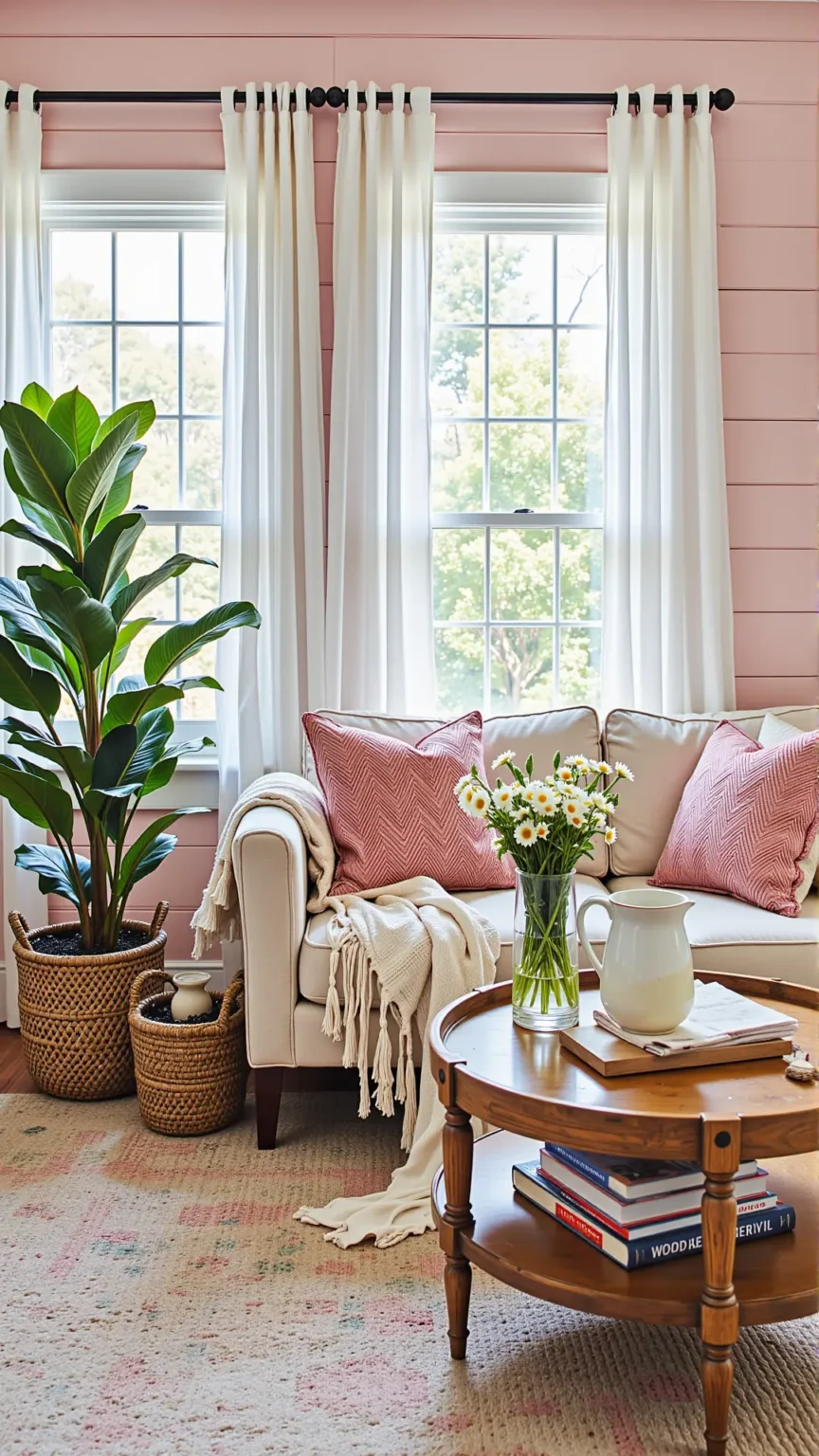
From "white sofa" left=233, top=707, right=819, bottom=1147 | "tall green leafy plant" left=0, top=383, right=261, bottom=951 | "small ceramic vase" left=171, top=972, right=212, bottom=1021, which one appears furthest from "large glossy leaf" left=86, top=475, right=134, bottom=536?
"small ceramic vase" left=171, top=972, right=212, bottom=1021

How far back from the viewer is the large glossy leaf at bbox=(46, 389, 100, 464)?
296 cm

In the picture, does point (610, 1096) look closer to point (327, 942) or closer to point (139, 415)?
point (327, 942)

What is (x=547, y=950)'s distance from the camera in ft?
6.10

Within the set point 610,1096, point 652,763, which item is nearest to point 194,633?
point 652,763

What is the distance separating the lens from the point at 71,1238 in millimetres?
2205

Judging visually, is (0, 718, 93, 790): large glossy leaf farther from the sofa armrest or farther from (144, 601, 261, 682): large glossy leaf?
the sofa armrest

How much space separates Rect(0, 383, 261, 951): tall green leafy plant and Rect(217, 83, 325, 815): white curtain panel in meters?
0.39

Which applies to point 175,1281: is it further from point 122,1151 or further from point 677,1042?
point 677,1042

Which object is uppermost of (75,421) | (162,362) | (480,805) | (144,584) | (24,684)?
(162,362)

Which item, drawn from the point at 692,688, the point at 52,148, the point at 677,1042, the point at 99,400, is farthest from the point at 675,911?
the point at 52,148

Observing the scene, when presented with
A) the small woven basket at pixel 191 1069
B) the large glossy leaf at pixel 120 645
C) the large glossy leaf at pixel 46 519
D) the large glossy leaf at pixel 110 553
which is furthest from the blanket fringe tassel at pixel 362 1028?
the large glossy leaf at pixel 46 519

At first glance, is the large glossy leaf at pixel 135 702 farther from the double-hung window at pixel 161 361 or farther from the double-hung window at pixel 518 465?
the double-hung window at pixel 518 465

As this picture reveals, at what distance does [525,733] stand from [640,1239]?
5.76 feet

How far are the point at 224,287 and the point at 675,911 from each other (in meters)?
2.51
